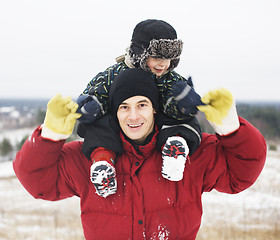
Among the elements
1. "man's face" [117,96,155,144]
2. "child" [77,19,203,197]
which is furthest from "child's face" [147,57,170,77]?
"man's face" [117,96,155,144]

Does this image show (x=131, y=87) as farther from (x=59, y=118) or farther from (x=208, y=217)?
(x=208, y=217)

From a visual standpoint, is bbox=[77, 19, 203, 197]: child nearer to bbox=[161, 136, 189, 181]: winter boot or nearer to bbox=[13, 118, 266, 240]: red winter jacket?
bbox=[161, 136, 189, 181]: winter boot

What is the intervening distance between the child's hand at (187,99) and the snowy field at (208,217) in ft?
22.9

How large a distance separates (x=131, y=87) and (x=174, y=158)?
24.3 inches

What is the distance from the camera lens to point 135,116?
227 centimetres

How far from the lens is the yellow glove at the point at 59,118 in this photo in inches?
82.7

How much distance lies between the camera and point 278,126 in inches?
2110

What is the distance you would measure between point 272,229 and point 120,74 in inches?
340

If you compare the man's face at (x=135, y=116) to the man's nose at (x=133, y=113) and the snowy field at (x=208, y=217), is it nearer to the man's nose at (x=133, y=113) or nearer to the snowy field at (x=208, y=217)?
the man's nose at (x=133, y=113)

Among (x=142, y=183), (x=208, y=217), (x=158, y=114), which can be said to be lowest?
(x=208, y=217)

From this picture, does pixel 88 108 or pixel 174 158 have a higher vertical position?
pixel 88 108

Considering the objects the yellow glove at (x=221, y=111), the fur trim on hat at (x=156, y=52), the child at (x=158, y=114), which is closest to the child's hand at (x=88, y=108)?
the child at (x=158, y=114)

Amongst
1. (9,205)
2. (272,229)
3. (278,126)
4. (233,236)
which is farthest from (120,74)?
(278,126)

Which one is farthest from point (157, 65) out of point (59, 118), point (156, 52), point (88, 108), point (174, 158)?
point (59, 118)
